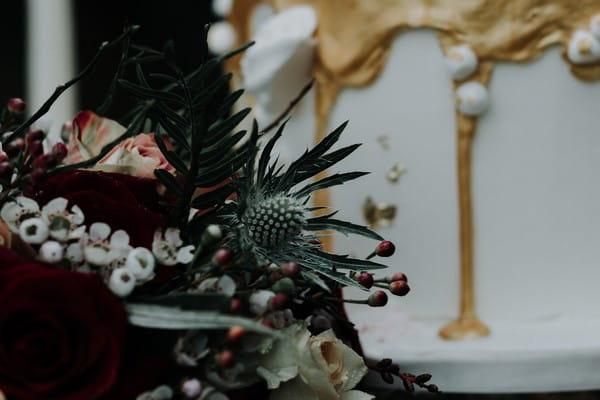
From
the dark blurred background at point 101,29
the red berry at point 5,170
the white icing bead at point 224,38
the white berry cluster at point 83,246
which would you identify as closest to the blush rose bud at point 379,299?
the white berry cluster at point 83,246

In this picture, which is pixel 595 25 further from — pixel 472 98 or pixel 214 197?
pixel 214 197

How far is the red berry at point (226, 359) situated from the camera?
1.39 feet

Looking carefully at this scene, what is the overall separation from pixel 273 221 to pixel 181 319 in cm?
11

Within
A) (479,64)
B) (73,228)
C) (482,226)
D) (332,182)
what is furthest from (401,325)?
(73,228)

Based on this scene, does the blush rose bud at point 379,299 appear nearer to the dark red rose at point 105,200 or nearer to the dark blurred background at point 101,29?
the dark red rose at point 105,200

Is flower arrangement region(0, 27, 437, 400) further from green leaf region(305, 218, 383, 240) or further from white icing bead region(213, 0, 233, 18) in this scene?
white icing bead region(213, 0, 233, 18)

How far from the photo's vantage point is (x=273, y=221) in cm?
52

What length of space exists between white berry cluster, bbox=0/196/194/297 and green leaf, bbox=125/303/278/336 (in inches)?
0.5

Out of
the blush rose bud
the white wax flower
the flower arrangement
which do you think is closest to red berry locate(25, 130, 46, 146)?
the flower arrangement

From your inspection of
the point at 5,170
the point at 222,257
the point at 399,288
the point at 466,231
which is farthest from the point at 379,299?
the point at 466,231

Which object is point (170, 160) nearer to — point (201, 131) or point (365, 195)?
point (201, 131)

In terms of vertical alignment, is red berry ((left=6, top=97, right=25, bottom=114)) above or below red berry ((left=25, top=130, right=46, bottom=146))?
above

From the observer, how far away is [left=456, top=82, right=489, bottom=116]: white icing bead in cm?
85

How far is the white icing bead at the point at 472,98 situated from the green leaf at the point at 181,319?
0.48 m
